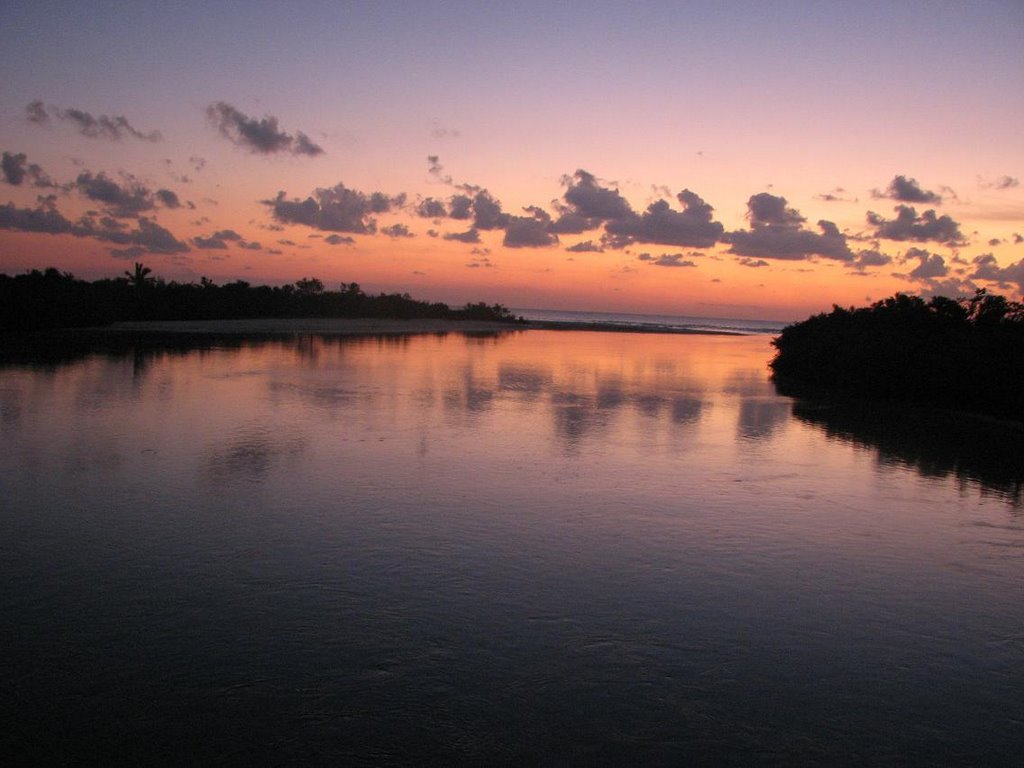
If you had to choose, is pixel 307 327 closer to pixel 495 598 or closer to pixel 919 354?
pixel 919 354

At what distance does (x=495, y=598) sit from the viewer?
7.27 m

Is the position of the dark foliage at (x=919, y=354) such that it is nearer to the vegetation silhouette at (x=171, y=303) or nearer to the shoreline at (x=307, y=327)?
the shoreline at (x=307, y=327)

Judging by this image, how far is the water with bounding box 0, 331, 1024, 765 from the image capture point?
5.18 meters

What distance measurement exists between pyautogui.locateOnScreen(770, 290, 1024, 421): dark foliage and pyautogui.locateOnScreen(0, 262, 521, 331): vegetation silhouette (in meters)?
46.7

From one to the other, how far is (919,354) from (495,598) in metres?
22.3

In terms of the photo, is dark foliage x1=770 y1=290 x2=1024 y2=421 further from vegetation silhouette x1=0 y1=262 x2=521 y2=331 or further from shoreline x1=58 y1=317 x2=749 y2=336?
vegetation silhouette x1=0 y1=262 x2=521 y2=331

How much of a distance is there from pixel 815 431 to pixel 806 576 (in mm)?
10845

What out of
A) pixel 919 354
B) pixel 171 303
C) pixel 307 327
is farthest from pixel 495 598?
pixel 171 303

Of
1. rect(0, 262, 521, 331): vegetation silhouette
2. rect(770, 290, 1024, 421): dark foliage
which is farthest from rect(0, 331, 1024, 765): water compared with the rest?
rect(0, 262, 521, 331): vegetation silhouette

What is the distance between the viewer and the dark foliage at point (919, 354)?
2264 centimetres

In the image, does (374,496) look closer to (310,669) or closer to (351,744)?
(310,669)

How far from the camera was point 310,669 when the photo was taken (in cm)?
581

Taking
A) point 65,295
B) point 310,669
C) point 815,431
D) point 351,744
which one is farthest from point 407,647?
point 65,295

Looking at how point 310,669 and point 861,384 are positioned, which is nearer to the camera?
point 310,669
